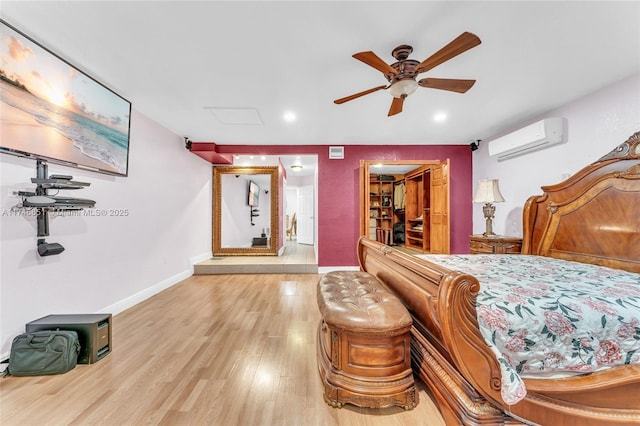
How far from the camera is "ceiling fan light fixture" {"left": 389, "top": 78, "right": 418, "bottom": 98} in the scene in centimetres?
189

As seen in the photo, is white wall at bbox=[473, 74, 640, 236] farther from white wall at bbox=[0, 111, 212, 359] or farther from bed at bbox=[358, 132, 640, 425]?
white wall at bbox=[0, 111, 212, 359]

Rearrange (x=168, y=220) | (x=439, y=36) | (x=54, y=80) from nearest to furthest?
(x=439, y=36) < (x=54, y=80) < (x=168, y=220)

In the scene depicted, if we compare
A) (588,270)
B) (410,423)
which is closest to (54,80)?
(410,423)

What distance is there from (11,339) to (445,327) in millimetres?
2990

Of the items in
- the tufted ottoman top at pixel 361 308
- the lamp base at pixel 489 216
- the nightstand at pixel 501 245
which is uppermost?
the lamp base at pixel 489 216

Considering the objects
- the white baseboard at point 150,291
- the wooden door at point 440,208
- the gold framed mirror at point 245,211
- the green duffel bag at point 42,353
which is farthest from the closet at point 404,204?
the green duffel bag at point 42,353

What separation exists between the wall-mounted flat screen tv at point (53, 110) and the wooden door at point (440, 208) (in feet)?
15.3

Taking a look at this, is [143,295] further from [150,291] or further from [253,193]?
[253,193]

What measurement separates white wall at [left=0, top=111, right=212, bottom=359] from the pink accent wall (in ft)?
3.96

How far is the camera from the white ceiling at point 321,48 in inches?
61.1

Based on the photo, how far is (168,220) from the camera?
370 cm

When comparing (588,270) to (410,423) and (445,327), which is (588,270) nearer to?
(445,327)

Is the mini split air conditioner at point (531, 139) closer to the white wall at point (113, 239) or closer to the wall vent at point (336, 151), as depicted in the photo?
the wall vent at point (336, 151)

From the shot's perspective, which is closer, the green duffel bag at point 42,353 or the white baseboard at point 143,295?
the green duffel bag at point 42,353
